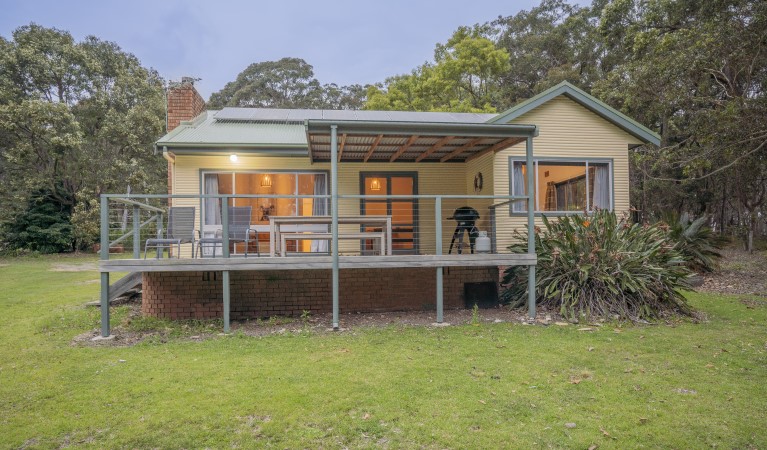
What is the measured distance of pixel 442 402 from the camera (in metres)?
4.26

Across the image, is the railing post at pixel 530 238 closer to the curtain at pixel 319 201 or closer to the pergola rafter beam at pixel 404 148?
the pergola rafter beam at pixel 404 148

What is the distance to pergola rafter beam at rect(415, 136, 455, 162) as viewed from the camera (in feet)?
27.6

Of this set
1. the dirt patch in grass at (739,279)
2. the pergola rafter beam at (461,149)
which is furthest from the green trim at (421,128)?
the dirt patch in grass at (739,279)

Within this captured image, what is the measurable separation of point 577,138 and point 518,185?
1.75 m

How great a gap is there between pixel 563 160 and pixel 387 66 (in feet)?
275

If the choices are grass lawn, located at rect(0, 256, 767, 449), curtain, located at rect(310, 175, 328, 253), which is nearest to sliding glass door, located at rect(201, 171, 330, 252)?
curtain, located at rect(310, 175, 328, 253)

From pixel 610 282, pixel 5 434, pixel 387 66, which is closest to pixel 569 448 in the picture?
pixel 5 434

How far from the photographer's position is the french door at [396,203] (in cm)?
1063

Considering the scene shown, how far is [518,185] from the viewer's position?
10039 millimetres

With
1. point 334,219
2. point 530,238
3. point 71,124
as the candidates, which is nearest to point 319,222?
point 334,219

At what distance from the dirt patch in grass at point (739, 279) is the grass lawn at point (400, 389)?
3952 millimetres

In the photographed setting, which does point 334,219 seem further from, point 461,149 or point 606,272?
point 606,272

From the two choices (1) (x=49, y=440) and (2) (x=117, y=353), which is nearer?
(1) (x=49, y=440)

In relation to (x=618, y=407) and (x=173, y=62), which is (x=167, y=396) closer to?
(x=618, y=407)
